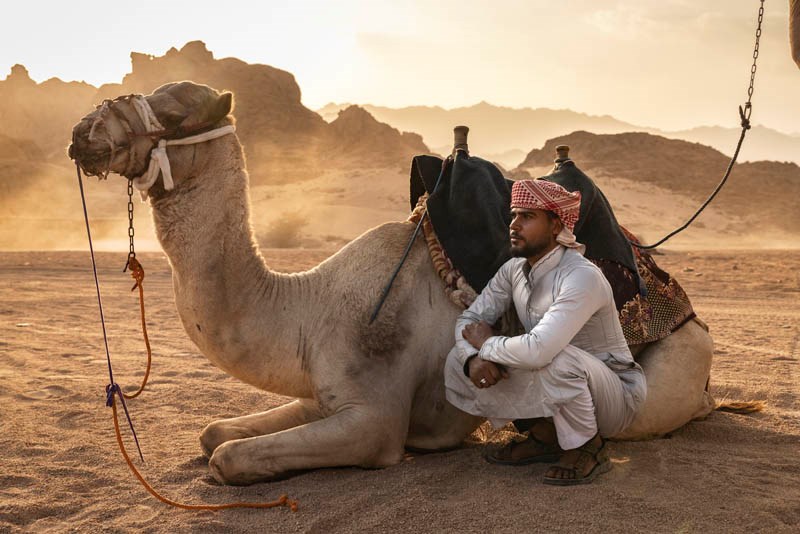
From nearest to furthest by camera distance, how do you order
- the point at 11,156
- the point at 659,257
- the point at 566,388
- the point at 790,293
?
the point at 566,388 < the point at 790,293 < the point at 659,257 < the point at 11,156

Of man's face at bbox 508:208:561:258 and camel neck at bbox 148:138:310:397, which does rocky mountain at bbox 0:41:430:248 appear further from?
man's face at bbox 508:208:561:258

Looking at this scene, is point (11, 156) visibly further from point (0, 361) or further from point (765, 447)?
point (765, 447)

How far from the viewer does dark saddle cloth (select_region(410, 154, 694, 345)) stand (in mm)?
4480

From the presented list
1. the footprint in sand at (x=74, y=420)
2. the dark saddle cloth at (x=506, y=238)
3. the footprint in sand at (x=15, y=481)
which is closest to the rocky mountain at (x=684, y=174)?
the dark saddle cloth at (x=506, y=238)

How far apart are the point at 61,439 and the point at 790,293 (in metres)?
13.5

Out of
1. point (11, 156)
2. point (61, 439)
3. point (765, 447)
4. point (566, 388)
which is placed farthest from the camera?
point (11, 156)

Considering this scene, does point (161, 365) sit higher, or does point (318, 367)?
point (318, 367)

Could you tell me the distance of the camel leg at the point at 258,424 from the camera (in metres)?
4.50

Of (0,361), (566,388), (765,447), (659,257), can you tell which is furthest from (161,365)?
(659,257)

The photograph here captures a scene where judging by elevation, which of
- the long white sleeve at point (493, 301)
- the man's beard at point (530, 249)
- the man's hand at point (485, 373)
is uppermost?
the man's beard at point (530, 249)

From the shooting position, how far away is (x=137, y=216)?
1815 inches

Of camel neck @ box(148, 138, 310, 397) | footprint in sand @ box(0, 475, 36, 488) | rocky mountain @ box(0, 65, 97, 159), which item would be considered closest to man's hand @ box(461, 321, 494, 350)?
camel neck @ box(148, 138, 310, 397)

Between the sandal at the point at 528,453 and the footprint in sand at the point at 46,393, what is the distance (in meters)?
3.79

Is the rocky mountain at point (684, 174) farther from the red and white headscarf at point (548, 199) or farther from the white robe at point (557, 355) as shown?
the red and white headscarf at point (548, 199)
